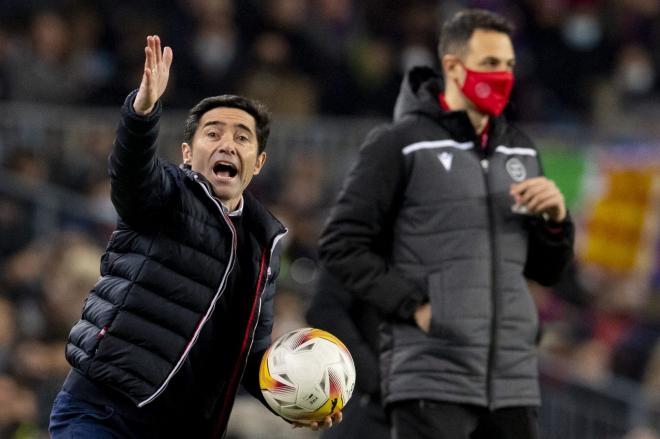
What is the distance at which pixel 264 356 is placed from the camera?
477 centimetres

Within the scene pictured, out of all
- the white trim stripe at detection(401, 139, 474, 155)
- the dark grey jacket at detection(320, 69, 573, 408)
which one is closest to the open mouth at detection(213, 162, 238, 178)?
the dark grey jacket at detection(320, 69, 573, 408)

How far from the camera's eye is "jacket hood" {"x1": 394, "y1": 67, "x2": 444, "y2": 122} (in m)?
5.51

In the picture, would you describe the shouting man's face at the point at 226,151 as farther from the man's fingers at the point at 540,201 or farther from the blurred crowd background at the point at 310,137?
the blurred crowd background at the point at 310,137

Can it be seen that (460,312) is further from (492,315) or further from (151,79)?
(151,79)

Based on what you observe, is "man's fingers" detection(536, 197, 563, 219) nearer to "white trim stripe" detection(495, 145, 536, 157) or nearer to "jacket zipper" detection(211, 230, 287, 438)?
"white trim stripe" detection(495, 145, 536, 157)

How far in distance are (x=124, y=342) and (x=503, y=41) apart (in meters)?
2.15

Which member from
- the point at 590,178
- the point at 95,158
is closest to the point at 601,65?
A: the point at 590,178

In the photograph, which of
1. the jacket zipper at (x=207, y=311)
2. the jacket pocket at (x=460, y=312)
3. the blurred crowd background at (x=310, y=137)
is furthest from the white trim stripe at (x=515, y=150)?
the blurred crowd background at (x=310, y=137)

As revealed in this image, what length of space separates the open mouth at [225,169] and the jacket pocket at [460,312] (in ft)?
3.21

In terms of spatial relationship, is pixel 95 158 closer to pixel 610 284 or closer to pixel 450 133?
pixel 610 284

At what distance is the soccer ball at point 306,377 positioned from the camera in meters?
4.61

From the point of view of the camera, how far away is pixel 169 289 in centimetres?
439

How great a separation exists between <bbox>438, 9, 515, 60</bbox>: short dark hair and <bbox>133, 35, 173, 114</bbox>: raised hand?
1650 millimetres

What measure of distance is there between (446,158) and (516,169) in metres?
0.31
